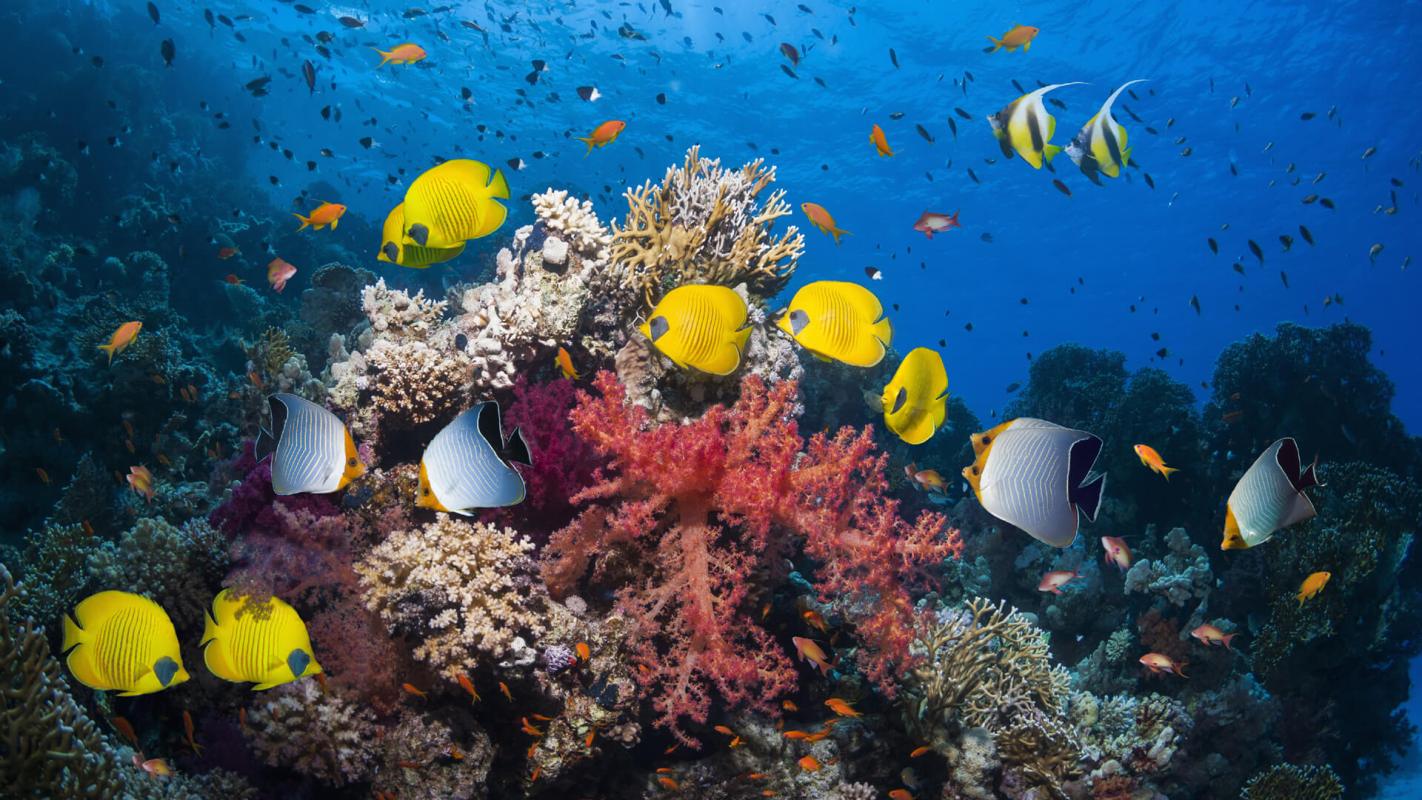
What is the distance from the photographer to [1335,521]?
844 centimetres

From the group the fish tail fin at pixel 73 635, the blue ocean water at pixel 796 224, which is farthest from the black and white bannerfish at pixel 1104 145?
the fish tail fin at pixel 73 635

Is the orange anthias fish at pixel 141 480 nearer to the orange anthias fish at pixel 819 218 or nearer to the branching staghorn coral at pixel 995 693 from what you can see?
the branching staghorn coral at pixel 995 693

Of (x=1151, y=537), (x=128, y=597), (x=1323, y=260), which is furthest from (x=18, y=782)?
(x=1323, y=260)

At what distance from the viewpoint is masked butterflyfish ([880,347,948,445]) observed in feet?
9.54

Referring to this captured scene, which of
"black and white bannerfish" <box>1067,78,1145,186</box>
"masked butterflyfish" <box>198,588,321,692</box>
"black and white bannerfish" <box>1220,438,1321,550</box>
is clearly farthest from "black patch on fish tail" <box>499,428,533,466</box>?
"black and white bannerfish" <box>1067,78,1145,186</box>

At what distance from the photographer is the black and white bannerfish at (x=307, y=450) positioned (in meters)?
2.36

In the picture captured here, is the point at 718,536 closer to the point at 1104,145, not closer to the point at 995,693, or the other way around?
the point at 995,693

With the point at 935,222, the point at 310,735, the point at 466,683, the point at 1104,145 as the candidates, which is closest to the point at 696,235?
the point at 1104,145

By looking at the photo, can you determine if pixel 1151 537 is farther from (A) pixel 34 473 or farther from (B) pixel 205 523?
(A) pixel 34 473

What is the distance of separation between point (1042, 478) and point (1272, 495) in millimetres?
1600

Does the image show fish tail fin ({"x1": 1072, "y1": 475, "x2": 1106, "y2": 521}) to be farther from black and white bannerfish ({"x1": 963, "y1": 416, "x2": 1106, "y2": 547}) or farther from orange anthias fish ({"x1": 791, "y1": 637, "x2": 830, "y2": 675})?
orange anthias fish ({"x1": 791, "y1": 637, "x2": 830, "y2": 675})

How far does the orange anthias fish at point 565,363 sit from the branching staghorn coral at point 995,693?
310 centimetres

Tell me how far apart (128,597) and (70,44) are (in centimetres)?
3133

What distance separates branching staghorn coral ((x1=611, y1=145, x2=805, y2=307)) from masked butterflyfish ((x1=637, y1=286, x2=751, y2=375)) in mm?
2000
